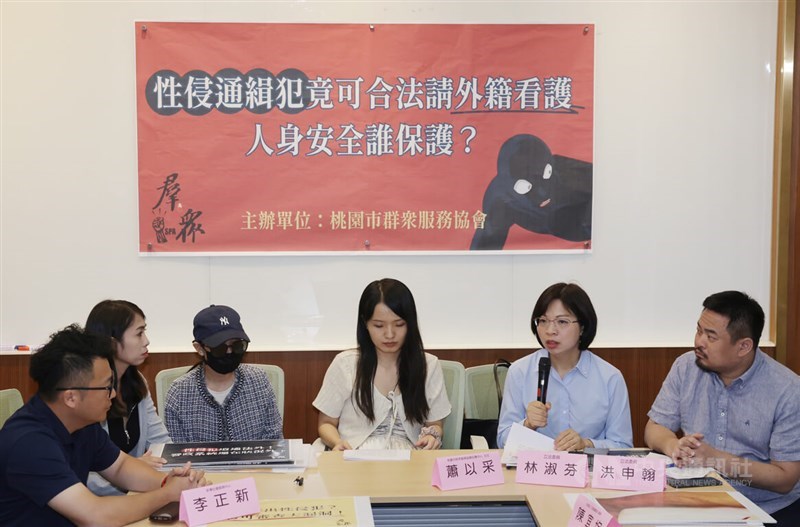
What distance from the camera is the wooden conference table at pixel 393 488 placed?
2.31 meters

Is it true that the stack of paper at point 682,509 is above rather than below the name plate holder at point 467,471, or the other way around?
below

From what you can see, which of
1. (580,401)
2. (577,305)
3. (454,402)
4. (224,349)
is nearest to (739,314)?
(577,305)

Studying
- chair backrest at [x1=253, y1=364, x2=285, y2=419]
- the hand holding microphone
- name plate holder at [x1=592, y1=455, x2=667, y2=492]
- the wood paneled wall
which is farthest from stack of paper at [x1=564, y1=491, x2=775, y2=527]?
the wood paneled wall

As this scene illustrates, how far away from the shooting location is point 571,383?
→ 3061 millimetres

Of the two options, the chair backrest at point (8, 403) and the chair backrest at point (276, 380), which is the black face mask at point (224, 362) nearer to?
the chair backrest at point (276, 380)

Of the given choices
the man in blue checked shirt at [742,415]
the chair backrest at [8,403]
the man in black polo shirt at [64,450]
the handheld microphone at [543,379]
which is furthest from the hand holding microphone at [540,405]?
the chair backrest at [8,403]

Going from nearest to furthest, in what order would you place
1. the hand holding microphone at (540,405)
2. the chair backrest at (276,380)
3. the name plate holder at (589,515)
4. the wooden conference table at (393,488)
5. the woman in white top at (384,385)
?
the name plate holder at (589,515), the wooden conference table at (393,488), the hand holding microphone at (540,405), the woman in white top at (384,385), the chair backrest at (276,380)

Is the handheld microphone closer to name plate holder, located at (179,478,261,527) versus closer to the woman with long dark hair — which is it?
name plate holder, located at (179,478,261,527)

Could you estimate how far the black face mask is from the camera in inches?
119

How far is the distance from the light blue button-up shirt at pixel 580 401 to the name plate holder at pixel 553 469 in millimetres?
507

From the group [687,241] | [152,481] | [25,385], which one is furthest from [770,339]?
[25,385]

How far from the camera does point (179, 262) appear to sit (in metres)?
4.21

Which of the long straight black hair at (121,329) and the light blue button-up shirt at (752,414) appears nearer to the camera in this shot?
the light blue button-up shirt at (752,414)

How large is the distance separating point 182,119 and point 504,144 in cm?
171
